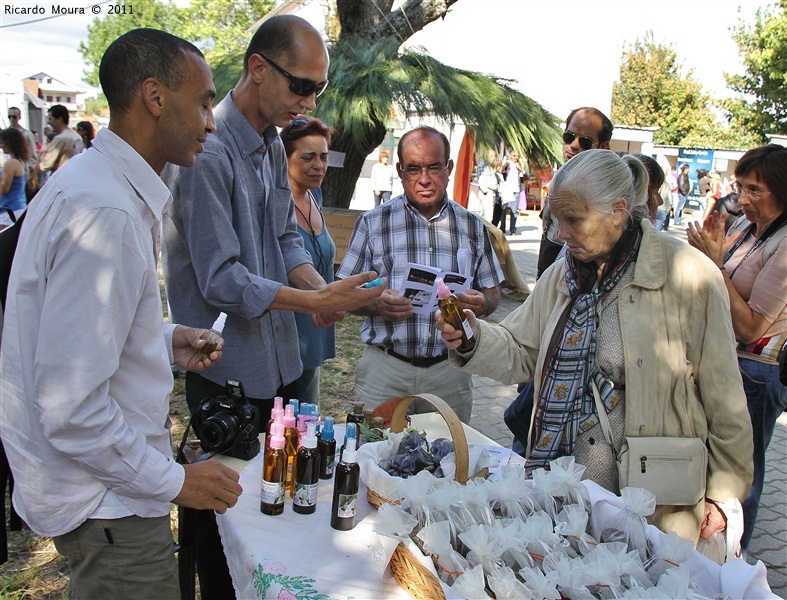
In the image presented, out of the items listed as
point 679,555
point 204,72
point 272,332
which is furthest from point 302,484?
point 204,72

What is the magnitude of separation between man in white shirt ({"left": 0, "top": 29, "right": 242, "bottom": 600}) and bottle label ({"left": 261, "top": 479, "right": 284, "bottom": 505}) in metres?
0.26

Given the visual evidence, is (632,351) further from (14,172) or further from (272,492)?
(14,172)

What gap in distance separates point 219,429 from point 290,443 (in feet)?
0.82

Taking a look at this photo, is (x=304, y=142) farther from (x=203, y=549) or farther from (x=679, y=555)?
(x=679, y=555)

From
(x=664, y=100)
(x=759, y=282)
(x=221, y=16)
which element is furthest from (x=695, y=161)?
(x=221, y=16)

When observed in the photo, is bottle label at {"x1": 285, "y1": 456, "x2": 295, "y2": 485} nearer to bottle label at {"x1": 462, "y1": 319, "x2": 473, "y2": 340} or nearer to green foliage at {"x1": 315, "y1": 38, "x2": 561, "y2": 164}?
bottle label at {"x1": 462, "y1": 319, "x2": 473, "y2": 340}

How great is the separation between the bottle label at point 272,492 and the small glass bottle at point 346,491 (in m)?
0.16

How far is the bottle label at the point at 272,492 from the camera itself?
72.3 inches

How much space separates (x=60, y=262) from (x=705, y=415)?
201cm

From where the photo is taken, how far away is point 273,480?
1845 mm

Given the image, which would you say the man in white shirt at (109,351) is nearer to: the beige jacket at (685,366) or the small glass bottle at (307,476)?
the small glass bottle at (307,476)

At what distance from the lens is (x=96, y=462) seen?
1.37 meters

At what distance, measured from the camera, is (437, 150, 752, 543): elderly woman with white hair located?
2123 millimetres

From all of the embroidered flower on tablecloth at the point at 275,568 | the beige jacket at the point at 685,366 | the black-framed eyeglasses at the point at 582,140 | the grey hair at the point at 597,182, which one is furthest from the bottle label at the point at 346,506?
the black-framed eyeglasses at the point at 582,140
